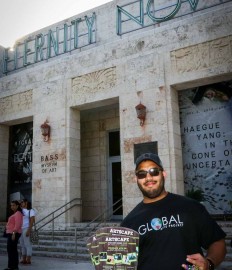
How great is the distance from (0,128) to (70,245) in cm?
683

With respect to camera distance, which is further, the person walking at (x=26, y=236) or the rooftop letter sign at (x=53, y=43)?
the rooftop letter sign at (x=53, y=43)

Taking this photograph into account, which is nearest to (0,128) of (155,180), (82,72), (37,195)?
(37,195)

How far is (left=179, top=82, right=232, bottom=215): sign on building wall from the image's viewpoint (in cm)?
973

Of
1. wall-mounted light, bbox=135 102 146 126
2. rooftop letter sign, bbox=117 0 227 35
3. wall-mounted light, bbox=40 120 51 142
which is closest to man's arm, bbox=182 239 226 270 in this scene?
wall-mounted light, bbox=135 102 146 126

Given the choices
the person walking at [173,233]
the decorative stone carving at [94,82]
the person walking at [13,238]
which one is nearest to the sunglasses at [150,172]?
the person walking at [173,233]

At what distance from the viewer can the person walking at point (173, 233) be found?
2.02 m

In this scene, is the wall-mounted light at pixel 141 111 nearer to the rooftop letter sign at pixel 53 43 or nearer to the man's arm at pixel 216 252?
the rooftop letter sign at pixel 53 43

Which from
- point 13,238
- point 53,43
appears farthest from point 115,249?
point 53,43

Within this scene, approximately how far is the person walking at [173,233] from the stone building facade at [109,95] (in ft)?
23.2

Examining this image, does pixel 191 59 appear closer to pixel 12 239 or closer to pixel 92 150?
pixel 92 150

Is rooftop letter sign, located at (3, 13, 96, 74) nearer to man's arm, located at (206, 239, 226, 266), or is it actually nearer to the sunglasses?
the sunglasses

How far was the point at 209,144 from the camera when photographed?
10.0 metres

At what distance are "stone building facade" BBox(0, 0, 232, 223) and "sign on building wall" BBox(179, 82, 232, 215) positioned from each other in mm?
466

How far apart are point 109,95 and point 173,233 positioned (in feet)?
29.3
